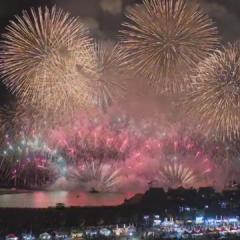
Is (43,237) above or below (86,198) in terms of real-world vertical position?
below

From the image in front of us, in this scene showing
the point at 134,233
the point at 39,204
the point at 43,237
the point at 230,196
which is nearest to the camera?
the point at 43,237

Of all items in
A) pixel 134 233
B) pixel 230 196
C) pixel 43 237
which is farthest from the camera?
pixel 230 196

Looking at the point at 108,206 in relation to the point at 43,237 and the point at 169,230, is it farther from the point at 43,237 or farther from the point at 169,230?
the point at 43,237

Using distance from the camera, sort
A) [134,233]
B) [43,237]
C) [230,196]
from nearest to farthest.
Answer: [43,237] → [134,233] → [230,196]

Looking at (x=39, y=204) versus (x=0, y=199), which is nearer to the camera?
(x=39, y=204)

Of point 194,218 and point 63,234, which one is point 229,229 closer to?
point 194,218

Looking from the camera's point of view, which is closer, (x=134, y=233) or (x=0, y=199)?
(x=134, y=233)

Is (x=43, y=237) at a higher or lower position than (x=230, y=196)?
lower

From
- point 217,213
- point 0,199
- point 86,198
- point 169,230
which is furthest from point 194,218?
point 0,199

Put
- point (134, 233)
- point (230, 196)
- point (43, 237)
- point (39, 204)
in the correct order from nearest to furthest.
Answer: point (43, 237) < point (134, 233) < point (39, 204) < point (230, 196)

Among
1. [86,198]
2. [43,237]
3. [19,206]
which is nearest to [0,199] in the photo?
[19,206]
